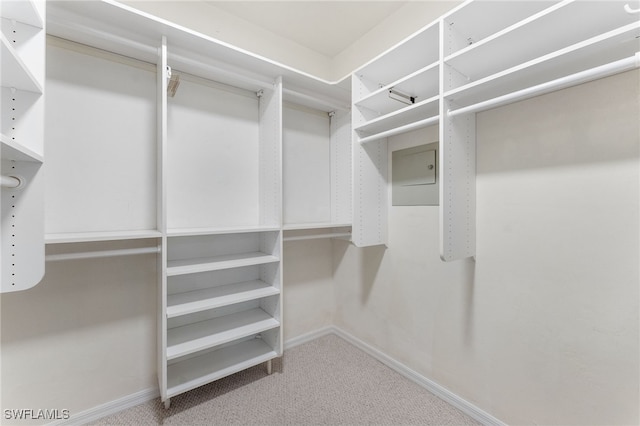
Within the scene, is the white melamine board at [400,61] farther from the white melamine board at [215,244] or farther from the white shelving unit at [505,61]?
the white melamine board at [215,244]

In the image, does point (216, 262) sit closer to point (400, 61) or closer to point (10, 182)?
point (10, 182)

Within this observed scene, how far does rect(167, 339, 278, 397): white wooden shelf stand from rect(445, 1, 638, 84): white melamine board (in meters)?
2.20

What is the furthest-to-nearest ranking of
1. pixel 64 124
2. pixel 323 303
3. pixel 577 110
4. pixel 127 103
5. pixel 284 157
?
pixel 323 303
pixel 284 157
pixel 127 103
pixel 64 124
pixel 577 110

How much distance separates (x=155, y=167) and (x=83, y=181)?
0.39 metres

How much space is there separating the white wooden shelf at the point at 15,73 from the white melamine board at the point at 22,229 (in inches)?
11.7

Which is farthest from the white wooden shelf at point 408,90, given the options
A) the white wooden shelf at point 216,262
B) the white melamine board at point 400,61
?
the white wooden shelf at point 216,262

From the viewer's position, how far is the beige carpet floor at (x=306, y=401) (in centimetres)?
159

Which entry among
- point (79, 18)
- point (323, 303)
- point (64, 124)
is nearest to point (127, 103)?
point (64, 124)

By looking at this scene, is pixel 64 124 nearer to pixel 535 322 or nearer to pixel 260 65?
pixel 260 65

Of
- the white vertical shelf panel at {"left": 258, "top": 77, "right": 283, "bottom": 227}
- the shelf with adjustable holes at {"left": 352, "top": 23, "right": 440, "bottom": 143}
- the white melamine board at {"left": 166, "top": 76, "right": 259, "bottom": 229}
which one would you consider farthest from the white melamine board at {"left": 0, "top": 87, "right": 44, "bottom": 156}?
the shelf with adjustable holes at {"left": 352, "top": 23, "right": 440, "bottom": 143}

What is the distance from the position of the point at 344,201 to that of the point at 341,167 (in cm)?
33

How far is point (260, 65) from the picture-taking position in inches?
69.9

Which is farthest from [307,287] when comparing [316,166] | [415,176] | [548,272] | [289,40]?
[289,40]

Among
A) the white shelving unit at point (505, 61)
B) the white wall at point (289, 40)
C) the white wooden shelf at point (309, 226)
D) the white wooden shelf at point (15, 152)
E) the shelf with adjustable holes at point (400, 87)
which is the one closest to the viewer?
the white wooden shelf at point (15, 152)
